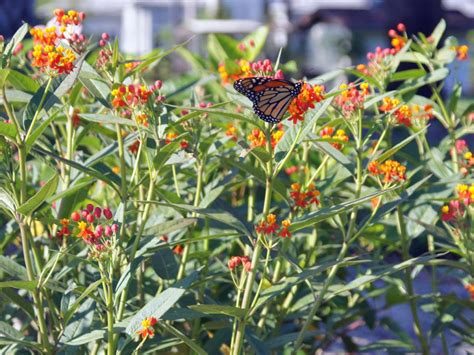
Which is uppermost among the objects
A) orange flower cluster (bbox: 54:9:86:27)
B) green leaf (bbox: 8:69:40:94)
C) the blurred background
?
the blurred background

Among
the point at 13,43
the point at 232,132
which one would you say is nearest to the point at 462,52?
the point at 232,132

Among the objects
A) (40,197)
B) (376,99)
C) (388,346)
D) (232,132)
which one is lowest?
(388,346)

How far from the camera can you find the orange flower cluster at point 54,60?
6.59ft

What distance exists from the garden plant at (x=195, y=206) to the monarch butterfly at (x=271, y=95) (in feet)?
0.08

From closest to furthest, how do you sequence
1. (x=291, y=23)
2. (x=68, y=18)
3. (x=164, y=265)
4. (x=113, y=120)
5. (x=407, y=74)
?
(x=113, y=120), (x=68, y=18), (x=164, y=265), (x=407, y=74), (x=291, y=23)

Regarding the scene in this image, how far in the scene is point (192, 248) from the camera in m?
2.76

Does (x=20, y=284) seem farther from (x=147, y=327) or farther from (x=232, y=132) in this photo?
(x=232, y=132)

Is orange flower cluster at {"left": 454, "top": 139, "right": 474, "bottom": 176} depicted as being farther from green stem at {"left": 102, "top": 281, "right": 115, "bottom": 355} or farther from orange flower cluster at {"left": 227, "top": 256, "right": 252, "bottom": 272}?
green stem at {"left": 102, "top": 281, "right": 115, "bottom": 355}

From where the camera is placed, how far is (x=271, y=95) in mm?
1999

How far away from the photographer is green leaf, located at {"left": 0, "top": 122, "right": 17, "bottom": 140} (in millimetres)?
1945

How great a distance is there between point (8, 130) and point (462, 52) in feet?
4.79

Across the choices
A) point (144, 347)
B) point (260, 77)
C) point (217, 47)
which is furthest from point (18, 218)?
point (217, 47)

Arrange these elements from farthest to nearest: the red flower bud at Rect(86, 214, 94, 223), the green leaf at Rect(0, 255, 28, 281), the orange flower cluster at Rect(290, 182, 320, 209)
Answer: the orange flower cluster at Rect(290, 182, 320, 209) < the green leaf at Rect(0, 255, 28, 281) < the red flower bud at Rect(86, 214, 94, 223)

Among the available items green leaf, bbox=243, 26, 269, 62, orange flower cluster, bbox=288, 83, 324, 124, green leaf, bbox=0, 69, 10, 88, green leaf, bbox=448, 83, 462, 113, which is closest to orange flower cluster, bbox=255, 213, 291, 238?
orange flower cluster, bbox=288, 83, 324, 124
